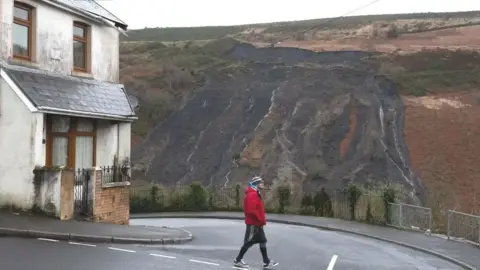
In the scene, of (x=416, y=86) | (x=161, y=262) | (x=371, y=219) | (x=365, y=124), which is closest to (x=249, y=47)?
(x=416, y=86)

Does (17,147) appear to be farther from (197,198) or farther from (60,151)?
(197,198)

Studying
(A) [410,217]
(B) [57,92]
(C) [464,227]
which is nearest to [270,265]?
(B) [57,92]

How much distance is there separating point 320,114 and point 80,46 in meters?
34.1

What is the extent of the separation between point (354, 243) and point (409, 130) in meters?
32.6

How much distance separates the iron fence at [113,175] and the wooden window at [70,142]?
99cm

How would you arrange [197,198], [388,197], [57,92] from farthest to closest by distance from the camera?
[197,198]
[388,197]
[57,92]

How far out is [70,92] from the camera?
18000mm

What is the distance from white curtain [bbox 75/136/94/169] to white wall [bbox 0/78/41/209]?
2.88 m

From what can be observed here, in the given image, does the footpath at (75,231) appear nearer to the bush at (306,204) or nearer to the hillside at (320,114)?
the bush at (306,204)

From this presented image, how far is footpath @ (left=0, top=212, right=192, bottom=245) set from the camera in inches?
525

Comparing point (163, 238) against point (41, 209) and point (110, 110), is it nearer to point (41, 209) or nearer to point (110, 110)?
point (41, 209)

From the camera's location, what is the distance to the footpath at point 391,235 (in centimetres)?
1602

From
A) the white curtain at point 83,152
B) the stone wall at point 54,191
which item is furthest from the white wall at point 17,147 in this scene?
the white curtain at point 83,152

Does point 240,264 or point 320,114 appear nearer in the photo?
point 240,264
